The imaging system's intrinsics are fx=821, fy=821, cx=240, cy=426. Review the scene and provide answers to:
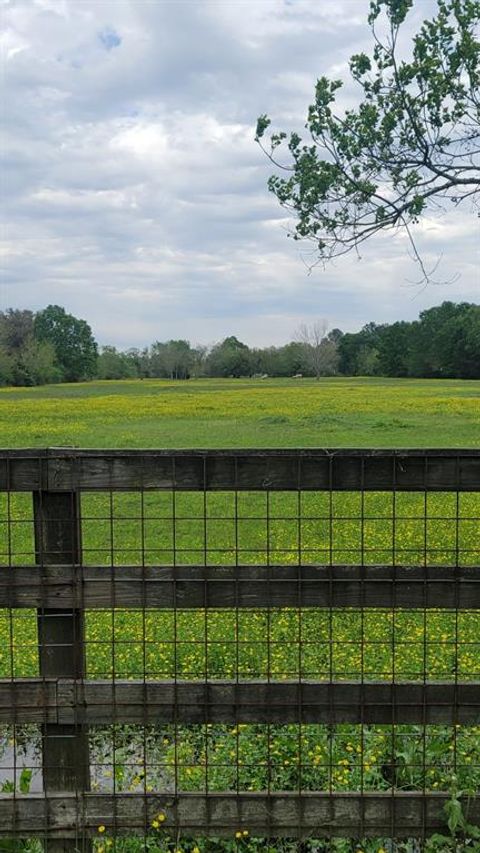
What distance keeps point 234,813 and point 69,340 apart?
121272 millimetres

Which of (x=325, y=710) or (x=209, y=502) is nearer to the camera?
(x=325, y=710)

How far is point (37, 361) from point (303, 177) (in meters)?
94.1

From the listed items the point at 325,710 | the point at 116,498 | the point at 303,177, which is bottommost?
the point at 116,498

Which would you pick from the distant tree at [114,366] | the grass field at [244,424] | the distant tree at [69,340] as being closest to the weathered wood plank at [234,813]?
the grass field at [244,424]

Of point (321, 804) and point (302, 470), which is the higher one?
point (302, 470)

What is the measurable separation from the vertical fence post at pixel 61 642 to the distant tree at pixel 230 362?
127040 millimetres

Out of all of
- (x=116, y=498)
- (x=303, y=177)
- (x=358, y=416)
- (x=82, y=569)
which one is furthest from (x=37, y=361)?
(x=82, y=569)

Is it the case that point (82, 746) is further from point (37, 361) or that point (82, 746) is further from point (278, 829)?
point (37, 361)

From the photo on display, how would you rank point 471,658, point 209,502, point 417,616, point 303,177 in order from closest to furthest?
point 471,658 < point 417,616 < point 303,177 < point 209,502

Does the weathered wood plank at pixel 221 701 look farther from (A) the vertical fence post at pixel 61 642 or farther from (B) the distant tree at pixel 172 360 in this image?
(B) the distant tree at pixel 172 360

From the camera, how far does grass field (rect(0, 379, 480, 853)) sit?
4.49 m

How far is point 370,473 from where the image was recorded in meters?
4.00

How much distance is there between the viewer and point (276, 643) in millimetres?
5988

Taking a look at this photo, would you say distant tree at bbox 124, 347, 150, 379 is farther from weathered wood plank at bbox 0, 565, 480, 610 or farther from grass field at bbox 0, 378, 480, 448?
weathered wood plank at bbox 0, 565, 480, 610
